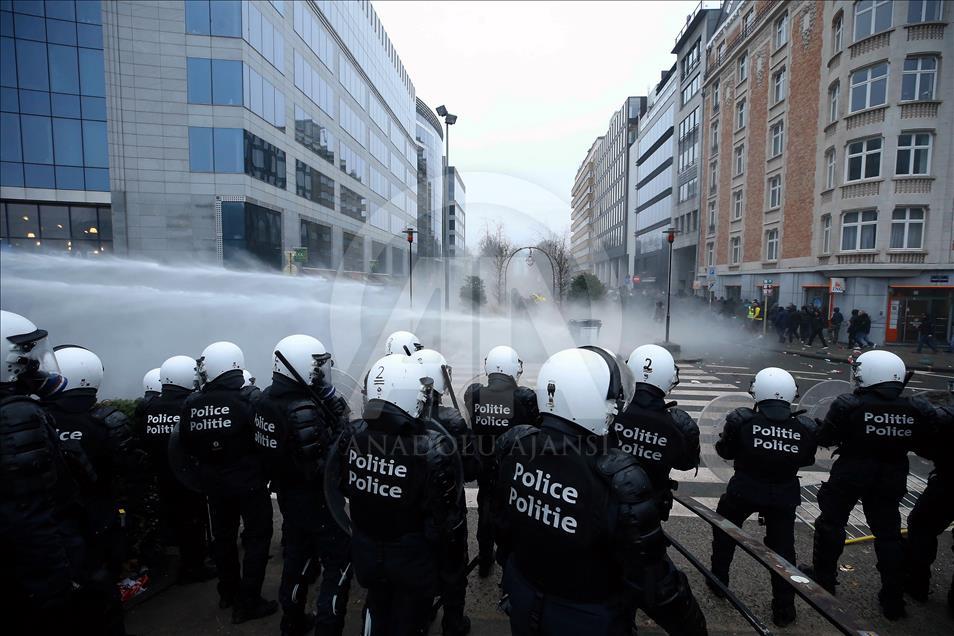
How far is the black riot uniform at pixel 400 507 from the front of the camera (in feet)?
8.37

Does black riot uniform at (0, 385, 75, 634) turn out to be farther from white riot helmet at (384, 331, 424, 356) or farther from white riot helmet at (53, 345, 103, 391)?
white riot helmet at (384, 331, 424, 356)

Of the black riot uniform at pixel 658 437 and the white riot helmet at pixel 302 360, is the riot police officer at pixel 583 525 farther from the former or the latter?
the white riot helmet at pixel 302 360

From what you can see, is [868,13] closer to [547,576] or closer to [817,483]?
[817,483]

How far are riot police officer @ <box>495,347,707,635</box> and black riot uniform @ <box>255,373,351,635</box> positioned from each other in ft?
4.91

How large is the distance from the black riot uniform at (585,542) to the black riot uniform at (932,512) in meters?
2.97

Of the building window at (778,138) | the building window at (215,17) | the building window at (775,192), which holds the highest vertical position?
the building window at (215,17)

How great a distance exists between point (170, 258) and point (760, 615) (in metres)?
26.5

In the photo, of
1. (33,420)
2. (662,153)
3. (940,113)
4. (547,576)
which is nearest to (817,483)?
(547,576)

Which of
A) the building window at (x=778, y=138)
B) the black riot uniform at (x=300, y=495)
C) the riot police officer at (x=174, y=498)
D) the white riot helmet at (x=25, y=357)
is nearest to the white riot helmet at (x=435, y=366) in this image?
the black riot uniform at (x=300, y=495)

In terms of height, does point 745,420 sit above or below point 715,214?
below

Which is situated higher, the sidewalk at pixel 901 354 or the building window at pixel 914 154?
the building window at pixel 914 154

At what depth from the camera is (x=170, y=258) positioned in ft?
74.9

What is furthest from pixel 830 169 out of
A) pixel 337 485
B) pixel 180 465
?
pixel 180 465

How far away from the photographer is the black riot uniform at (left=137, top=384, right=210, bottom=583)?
3951 millimetres
